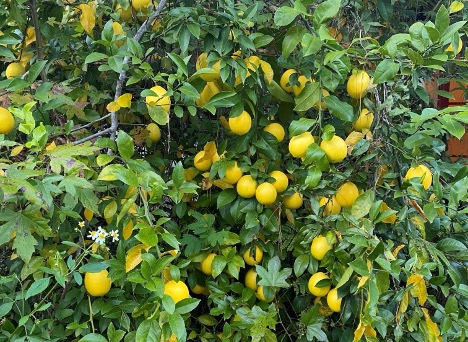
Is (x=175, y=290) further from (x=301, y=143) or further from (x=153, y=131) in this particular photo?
(x=153, y=131)

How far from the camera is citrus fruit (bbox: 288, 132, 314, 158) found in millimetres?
1546

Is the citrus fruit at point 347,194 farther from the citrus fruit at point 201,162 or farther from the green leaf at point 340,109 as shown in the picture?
the citrus fruit at point 201,162

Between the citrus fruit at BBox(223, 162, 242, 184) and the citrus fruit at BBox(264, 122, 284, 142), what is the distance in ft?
0.57

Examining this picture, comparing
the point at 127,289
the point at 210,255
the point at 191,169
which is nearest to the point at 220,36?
the point at 191,169

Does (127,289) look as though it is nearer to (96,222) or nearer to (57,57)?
(96,222)

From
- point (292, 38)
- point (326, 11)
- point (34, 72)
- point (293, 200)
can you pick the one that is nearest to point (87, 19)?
point (34, 72)

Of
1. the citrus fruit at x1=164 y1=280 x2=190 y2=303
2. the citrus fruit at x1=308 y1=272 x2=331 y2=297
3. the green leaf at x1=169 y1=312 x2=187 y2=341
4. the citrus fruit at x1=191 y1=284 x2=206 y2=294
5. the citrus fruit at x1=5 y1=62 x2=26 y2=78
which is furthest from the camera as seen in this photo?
the citrus fruit at x1=5 y1=62 x2=26 y2=78

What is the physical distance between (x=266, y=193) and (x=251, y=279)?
340mm

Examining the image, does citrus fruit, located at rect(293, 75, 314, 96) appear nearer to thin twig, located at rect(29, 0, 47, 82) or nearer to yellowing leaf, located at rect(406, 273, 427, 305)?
yellowing leaf, located at rect(406, 273, 427, 305)

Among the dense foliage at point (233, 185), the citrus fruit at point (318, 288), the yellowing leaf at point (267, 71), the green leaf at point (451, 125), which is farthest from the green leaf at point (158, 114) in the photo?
the green leaf at point (451, 125)

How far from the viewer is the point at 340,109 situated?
5.19 feet

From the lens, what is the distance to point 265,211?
5.89 feet

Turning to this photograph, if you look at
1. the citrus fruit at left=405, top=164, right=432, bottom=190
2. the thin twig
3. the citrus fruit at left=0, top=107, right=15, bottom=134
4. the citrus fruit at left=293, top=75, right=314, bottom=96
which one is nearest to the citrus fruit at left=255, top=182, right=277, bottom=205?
the citrus fruit at left=293, top=75, right=314, bottom=96

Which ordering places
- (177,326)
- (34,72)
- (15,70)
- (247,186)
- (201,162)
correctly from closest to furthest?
(177,326)
(34,72)
(247,186)
(201,162)
(15,70)
